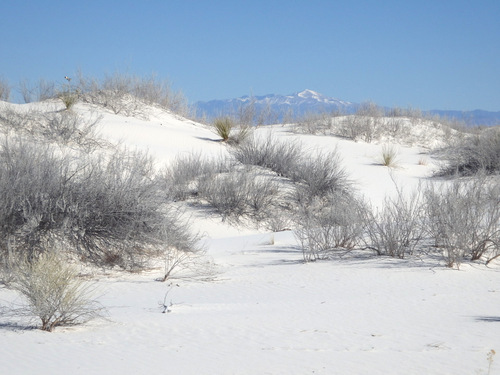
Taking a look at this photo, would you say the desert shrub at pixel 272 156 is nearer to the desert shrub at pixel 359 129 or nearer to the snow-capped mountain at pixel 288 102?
the desert shrub at pixel 359 129

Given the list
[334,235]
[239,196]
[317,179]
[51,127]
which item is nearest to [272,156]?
[317,179]

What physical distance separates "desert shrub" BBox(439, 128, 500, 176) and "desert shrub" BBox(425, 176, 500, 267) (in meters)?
9.91

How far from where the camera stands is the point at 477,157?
20.2 metres

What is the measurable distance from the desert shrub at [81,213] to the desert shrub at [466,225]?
3.96 m

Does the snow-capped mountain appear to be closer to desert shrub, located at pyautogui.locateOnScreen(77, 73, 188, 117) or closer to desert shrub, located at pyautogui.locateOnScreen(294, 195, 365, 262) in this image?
desert shrub, located at pyautogui.locateOnScreen(77, 73, 188, 117)

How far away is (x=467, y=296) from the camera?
6.87m

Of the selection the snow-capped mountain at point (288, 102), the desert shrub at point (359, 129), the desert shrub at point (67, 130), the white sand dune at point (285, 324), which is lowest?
the white sand dune at point (285, 324)

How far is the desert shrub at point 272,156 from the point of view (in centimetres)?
1823

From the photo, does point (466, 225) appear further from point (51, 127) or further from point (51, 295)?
point (51, 127)

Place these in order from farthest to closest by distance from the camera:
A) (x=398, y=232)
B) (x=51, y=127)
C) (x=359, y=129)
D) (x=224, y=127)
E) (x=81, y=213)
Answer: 1. (x=359, y=129)
2. (x=224, y=127)
3. (x=51, y=127)
4. (x=398, y=232)
5. (x=81, y=213)

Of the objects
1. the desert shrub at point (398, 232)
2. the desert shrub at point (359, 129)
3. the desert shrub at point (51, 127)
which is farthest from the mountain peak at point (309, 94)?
the desert shrub at point (398, 232)

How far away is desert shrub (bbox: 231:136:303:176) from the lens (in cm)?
1823

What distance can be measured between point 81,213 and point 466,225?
5.47 metres

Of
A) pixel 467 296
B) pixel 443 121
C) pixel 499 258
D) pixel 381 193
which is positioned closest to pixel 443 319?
pixel 467 296
